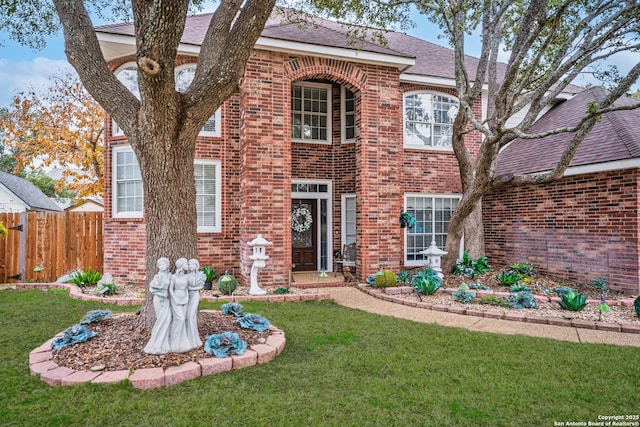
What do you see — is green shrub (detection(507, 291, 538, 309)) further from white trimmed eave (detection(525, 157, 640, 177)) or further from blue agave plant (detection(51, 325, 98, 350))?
blue agave plant (detection(51, 325, 98, 350))

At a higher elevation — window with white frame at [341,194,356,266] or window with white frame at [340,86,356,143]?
window with white frame at [340,86,356,143]

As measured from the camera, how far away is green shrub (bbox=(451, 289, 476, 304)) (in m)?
7.27

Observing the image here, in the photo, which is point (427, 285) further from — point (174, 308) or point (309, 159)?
point (174, 308)

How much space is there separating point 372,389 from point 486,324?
3.12 metres

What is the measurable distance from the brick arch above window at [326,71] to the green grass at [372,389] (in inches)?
241

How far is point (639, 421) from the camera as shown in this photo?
9.91ft

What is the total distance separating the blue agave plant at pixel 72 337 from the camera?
14.2ft

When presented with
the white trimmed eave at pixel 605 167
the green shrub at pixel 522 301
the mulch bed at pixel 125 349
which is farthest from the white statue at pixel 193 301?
the white trimmed eave at pixel 605 167

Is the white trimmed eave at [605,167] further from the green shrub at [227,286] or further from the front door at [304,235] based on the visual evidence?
the green shrub at [227,286]

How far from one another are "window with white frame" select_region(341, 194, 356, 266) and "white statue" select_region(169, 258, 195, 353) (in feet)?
22.9

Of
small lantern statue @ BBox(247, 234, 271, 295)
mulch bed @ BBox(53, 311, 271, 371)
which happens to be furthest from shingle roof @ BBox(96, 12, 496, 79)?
mulch bed @ BBox(53, 311, 271, 371)

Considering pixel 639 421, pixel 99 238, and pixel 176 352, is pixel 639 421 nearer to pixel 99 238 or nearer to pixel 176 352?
pixel 176 352

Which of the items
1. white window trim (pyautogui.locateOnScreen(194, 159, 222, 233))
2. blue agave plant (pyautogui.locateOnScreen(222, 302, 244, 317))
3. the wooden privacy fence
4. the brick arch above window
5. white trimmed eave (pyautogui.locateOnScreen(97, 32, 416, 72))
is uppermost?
white trimmed eave (pyautogui.locateOnScreen(97, 32, 416, 72))

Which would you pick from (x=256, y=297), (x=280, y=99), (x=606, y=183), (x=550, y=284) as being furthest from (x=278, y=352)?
(x=606, y=183)
